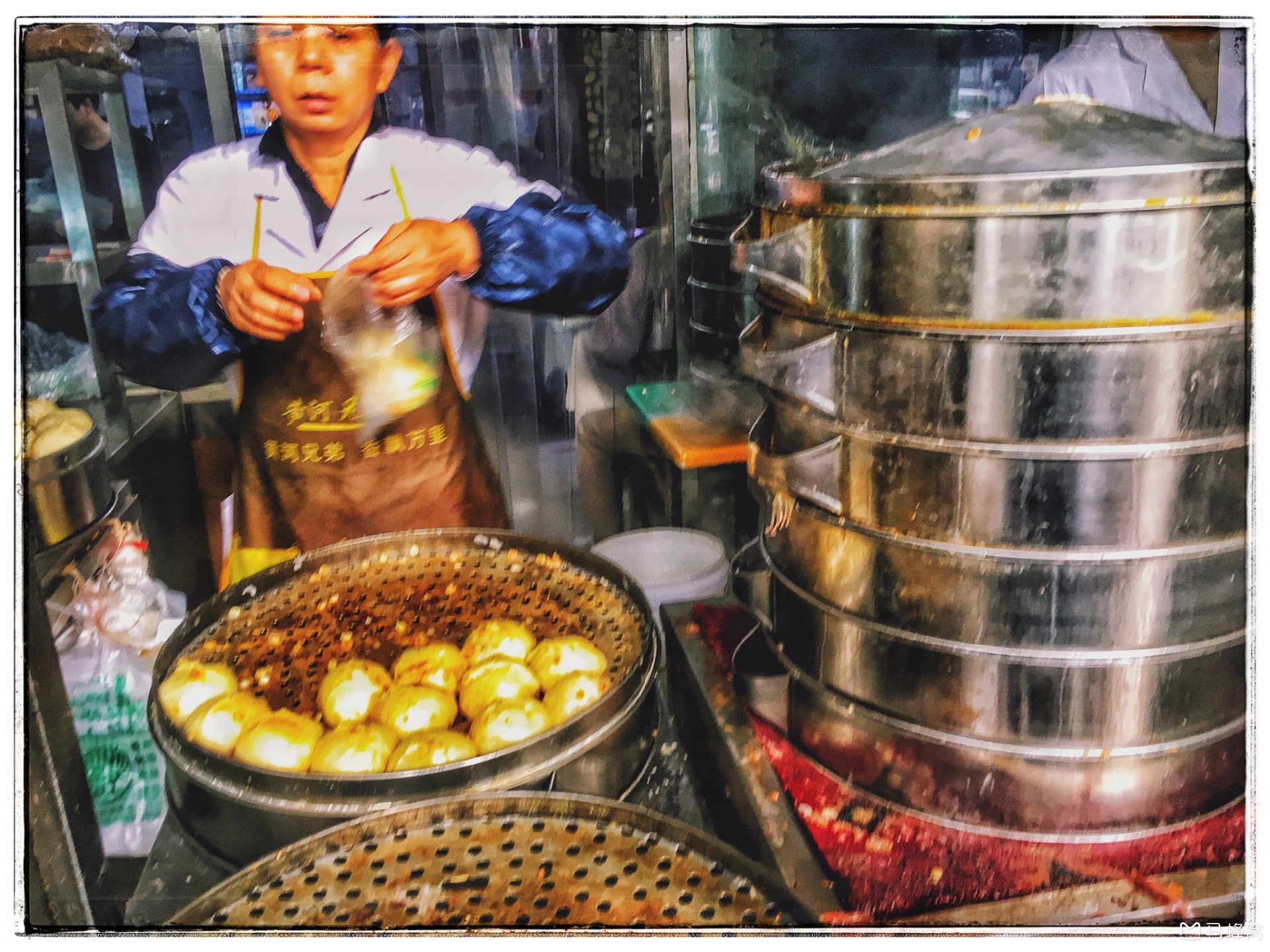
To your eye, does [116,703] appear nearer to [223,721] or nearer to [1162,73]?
[223,721]

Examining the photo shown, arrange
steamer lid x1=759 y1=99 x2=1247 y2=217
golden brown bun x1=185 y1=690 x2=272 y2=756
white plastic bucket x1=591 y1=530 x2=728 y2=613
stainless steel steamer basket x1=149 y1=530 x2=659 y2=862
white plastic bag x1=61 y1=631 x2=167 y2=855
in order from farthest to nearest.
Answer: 1. white plastic bucket x1=591 y1=530 x2=728 y2=613
2. white plastic bag x1=61 y1=631 x2=167 y2=855
3. golden brown bun x1=185 y1=690 x2=272 y2=756
4. stainless steel steamer basket x1=149 y1=530 x2=659 y2=862
5. steamer lid x1=759 y1=99 x2=1247 y2=217

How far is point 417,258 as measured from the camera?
1.89 m

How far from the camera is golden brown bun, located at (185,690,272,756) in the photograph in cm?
174

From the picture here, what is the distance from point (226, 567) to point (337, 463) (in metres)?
0.41

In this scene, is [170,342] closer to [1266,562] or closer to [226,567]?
[226,567]

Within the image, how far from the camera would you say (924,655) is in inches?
62.7

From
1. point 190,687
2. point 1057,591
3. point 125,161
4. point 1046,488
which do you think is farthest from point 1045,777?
point 125,161

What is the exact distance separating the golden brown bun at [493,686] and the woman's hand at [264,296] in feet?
2.93

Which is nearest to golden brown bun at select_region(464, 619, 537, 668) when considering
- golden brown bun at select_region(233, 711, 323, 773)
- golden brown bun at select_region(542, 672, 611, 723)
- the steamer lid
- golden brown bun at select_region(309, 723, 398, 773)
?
golden brown bun at select_region(542, 672, 611, 723)

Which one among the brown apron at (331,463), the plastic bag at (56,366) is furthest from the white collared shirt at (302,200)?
the plastic bag at (56,366)

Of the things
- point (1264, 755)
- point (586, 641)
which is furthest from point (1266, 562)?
point (586, 641)

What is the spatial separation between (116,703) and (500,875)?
3.31ft

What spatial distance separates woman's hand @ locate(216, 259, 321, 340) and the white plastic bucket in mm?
903

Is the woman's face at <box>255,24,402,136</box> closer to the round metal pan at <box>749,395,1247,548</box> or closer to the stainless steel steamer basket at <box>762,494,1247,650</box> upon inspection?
the round metal pan at <box>749,395,1247,548</box>
